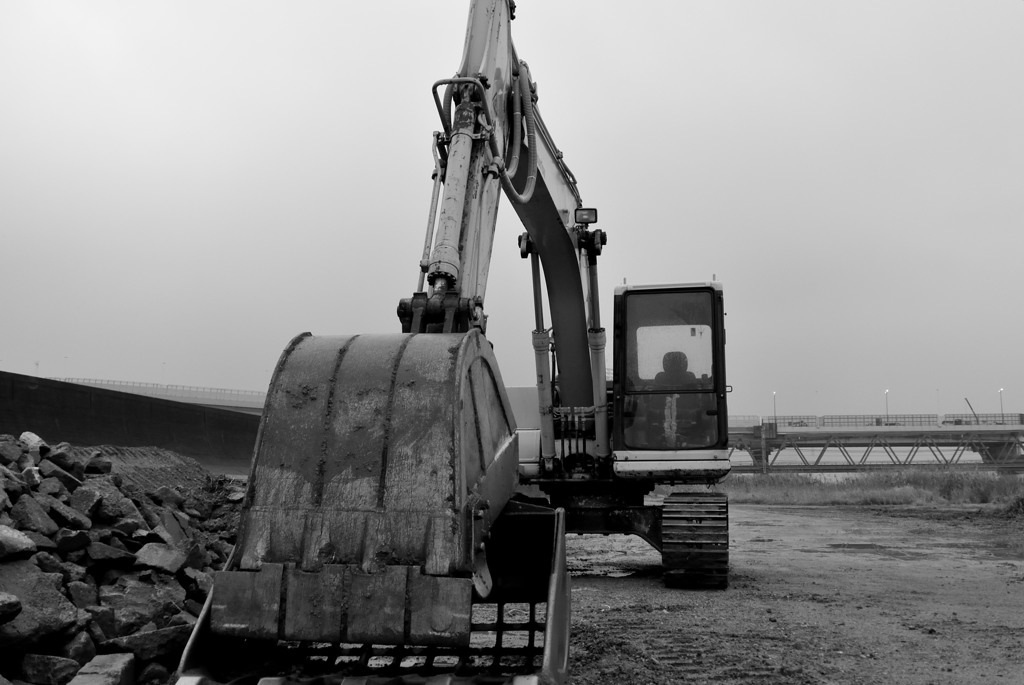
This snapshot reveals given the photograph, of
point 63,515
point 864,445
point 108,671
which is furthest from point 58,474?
point 864,445

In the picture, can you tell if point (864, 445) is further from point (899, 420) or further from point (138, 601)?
point (138, 601)

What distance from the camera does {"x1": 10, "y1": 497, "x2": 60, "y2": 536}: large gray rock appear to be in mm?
5301

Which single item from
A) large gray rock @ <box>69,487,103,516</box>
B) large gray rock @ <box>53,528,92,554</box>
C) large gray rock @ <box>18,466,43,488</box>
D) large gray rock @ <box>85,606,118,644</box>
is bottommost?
large gray rock @ <box>85,606,118,644</box>

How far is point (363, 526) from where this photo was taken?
3.01 m

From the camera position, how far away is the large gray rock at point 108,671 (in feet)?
13.2

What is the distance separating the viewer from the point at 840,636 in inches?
221

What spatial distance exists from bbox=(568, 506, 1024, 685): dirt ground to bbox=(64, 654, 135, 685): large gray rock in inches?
85.9

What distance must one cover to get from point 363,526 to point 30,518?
11.0ft

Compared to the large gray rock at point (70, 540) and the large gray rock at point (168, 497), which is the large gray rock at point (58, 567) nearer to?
the large gray rock at point (70, 540)

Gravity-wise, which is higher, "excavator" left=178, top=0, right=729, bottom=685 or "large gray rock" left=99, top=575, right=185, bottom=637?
"excavator" left=178, top=0, right=729, bottom=685

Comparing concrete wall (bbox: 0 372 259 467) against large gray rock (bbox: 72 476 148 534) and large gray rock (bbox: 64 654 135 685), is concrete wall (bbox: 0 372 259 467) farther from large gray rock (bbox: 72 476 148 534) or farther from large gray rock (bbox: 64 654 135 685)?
large gray rock (bbox: 64 654 135 685)

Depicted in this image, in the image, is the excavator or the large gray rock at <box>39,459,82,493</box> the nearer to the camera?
the excavator

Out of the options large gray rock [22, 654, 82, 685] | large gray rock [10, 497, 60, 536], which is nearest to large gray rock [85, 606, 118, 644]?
large gray rock [22, 654, 82, 685]

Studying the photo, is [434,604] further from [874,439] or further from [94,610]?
[874,439]
